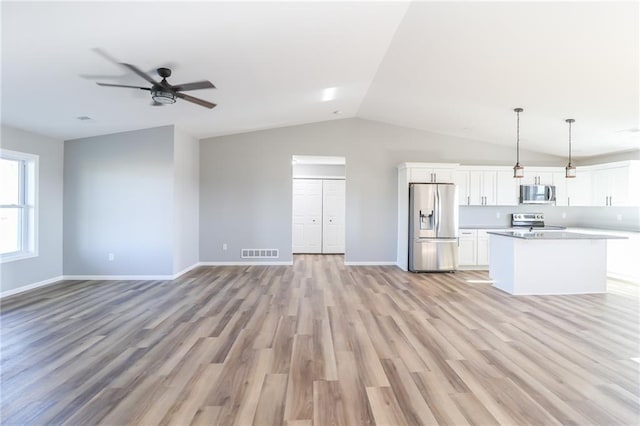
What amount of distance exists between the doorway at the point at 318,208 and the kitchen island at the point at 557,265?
15.0 ft

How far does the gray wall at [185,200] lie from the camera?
17.9 feet

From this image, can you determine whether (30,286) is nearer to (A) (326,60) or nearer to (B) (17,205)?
(B) (17,205)

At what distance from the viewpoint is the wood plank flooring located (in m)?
1.93

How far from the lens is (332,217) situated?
8539 mm

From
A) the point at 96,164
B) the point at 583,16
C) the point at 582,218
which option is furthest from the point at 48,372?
the point at 582,218

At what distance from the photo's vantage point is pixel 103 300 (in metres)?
4.17

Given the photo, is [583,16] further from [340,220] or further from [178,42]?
[340,220]

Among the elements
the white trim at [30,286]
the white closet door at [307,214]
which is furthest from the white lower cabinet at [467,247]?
the white trim at [30,286]

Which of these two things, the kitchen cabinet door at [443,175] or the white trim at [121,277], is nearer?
the white trim at [121,277]

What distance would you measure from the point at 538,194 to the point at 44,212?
31.3ft

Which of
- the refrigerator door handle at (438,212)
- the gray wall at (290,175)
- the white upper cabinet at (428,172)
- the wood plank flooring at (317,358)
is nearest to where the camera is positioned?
the wood plank flooring at (317,358)

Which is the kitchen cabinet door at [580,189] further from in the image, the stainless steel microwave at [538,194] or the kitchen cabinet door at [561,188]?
the stainless steel microwave at [538,194]

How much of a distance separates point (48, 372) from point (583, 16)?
529cm

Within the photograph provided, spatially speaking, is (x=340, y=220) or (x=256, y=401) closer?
(x=256, y=401)
